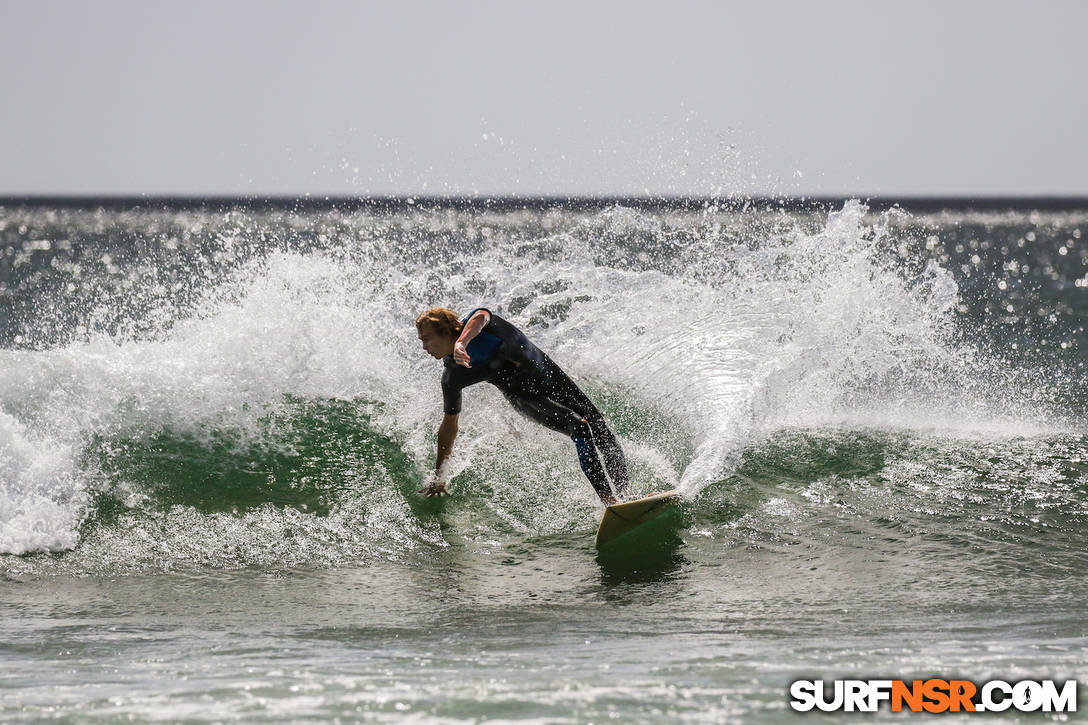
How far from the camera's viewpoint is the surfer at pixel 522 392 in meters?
6.93

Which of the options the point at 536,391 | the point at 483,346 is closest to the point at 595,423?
the point at 536,391

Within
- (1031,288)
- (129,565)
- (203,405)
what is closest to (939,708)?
(129,565)

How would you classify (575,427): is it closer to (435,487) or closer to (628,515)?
(628,515)

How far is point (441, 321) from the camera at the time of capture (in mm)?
6609

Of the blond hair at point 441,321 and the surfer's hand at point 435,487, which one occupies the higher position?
the blond hair at point 441,321

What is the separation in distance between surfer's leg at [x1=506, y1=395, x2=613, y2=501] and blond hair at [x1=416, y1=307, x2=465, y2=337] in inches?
34.9

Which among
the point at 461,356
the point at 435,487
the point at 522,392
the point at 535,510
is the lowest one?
the point at 535,510

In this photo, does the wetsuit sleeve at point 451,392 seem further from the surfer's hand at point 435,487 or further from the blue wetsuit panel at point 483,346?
the surfer's hand at point 435,487

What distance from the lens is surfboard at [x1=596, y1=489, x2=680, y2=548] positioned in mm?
6742

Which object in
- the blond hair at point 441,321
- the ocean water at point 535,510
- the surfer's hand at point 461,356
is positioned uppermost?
the blond hair at point 441,321

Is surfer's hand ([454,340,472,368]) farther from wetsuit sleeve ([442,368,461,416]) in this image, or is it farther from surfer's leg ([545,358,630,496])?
surfer's leg ([545,358,630,496])

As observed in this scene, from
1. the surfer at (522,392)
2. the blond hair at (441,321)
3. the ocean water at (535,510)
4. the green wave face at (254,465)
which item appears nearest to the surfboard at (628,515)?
the ocean water at (535,510)

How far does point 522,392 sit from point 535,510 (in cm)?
91

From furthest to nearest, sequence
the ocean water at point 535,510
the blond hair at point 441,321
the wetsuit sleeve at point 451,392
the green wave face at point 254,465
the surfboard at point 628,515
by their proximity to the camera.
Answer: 1. the green wave face at point 254,465
2. the wetsuit sleeve at point 451,392
3. the surfboard at point 628,515
4. the blond hair at point 441,321
5. the ocean water at point 535,510
